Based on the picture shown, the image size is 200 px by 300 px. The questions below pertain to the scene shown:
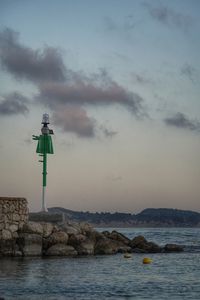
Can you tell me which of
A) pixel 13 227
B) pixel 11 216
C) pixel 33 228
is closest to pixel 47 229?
pixel 33 228

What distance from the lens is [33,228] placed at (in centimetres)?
3027

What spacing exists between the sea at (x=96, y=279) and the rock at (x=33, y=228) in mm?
2197

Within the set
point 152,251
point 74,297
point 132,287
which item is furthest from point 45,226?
point 74,297

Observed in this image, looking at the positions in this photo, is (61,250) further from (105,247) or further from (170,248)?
(170,248)

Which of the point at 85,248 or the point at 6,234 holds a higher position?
the point at 6,234

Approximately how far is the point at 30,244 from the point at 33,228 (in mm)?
946

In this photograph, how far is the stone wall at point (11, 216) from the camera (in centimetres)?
2975

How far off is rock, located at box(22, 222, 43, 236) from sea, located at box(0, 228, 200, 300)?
220 cm

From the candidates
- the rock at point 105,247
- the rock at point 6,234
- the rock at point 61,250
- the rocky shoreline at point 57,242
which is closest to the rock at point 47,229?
the rocky shoreline at point 57,242

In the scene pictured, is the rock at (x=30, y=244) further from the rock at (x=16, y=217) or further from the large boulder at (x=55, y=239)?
the rock at (x=16, y=217)

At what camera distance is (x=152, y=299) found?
1698 cm

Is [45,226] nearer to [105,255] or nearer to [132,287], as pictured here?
[105,255]

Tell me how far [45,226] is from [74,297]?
46.7 ft

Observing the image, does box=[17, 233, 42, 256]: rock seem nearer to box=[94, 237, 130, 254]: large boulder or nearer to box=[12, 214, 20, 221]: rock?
box=[12, 214, 20, 221]: rock
